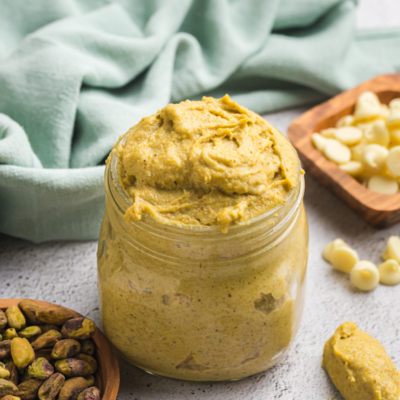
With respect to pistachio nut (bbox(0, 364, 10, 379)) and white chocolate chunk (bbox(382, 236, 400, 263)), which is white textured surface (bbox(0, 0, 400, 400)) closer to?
white chocolate chunk (bbox(382, 236, 400, 263))

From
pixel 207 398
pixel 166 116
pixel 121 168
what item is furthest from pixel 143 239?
pixel 207 398

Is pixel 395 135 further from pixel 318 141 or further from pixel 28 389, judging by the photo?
pixel 28 389

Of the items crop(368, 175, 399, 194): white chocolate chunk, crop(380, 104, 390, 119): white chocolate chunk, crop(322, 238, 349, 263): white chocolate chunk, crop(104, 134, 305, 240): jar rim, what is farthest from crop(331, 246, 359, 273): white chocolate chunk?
crop(380, 104, 390, 119): white chocolate chunk

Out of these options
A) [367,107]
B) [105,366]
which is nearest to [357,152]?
[367,107]

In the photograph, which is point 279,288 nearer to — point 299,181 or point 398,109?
point 299,181

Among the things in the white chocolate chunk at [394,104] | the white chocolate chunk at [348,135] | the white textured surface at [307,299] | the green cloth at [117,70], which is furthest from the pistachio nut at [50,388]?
the white chocolate chunk at [394,104]

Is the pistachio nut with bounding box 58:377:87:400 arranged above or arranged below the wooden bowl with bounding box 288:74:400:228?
below
